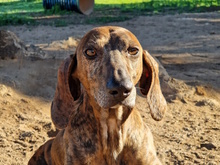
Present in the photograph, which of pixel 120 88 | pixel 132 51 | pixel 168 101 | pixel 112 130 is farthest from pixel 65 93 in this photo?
pixel 168 101

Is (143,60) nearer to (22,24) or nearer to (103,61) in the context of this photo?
(103,61)

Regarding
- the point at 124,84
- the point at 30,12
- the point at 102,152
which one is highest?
the point at 124,84

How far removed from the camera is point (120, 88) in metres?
3.46

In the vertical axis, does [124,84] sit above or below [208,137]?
above

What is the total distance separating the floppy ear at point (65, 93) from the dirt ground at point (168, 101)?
169cm

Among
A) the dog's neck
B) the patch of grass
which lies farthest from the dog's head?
the patch of grass

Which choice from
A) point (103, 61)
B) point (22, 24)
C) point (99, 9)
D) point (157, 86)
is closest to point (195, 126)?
point (157, 86)

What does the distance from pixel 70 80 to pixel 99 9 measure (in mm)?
15465

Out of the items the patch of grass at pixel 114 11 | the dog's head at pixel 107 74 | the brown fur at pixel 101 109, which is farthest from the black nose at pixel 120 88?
the patch of grass at pixel 114 11

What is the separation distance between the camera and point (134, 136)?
415cm

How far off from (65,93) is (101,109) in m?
0.35

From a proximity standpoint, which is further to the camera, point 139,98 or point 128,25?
point 128,25

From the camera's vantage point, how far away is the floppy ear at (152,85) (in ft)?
13.6

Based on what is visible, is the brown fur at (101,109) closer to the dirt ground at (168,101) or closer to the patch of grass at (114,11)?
the dirt ground at (168,101)
